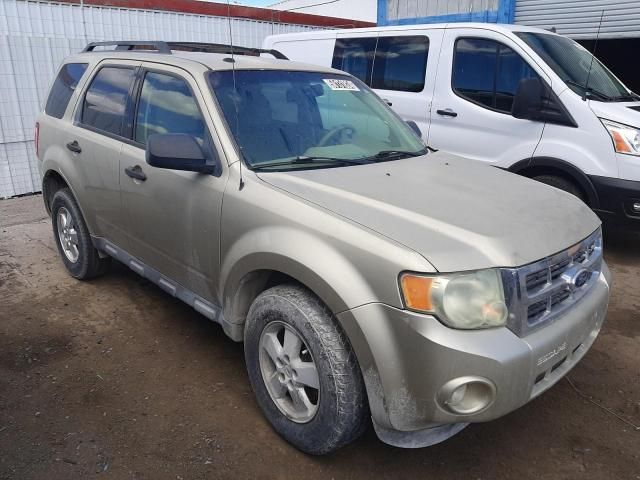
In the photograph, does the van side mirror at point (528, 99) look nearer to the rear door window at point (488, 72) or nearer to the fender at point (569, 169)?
the rear door window at point (488, 72)

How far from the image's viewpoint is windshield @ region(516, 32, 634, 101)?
199 inches

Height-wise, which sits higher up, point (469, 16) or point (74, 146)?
point (469, 16)

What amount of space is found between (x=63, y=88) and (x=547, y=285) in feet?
13.0

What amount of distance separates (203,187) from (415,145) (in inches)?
57.1

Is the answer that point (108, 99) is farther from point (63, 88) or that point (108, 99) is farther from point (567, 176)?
point (567, 176)

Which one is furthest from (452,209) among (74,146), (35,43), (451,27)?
(35,43)

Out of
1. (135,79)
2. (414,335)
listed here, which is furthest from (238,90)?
(414,335)

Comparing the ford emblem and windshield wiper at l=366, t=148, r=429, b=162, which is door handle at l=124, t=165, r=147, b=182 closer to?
windshield wiper at l=366, t=148, r=429, b=162

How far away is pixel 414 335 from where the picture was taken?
1.98m

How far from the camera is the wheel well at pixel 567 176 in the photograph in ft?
15.8

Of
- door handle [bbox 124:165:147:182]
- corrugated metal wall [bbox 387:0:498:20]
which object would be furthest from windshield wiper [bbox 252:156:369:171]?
corrugated metal wall [bbox 387:0:498:20]

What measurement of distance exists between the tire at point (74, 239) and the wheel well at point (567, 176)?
402 cm

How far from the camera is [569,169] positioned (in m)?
4.90

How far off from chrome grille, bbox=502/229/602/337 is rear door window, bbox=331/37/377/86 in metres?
4.54
